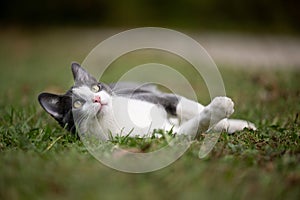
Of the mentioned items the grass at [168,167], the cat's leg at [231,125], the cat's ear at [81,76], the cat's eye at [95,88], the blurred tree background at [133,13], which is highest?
the blurred tree background at [133,13]

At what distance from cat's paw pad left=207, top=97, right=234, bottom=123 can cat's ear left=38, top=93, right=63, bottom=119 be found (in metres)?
1.18

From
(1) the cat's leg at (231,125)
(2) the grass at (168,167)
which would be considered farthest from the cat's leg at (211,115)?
(1) the cat's leg at (231,125)

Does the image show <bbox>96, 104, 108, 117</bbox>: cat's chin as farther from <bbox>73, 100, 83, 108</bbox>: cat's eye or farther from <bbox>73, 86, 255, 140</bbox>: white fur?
<bbox>73, 100, 83, 108</bbox>: cat's eye

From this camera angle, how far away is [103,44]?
12109mm

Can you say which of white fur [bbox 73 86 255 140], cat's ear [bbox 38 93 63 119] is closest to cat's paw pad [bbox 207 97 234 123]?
white fur [bbox 73 86 255 140]

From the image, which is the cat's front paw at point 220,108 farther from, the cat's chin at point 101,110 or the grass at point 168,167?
the cat's chin at point 101,110

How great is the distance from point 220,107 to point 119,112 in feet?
2.61

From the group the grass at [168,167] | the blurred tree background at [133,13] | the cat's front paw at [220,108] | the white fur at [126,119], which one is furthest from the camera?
the blurred tree background at [133,13]

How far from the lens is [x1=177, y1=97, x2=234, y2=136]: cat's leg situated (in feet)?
9.95

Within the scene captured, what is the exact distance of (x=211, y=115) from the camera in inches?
122

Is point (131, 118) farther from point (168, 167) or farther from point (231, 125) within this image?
point (168, 167)

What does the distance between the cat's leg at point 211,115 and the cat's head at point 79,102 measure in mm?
634

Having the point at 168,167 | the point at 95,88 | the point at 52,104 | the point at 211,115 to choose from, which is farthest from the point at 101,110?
the point at 168,167

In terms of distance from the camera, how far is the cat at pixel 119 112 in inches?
134
